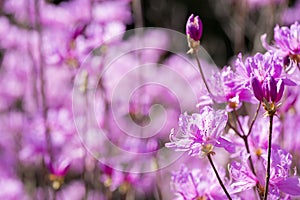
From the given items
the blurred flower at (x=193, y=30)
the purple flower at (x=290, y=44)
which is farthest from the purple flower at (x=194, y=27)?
the purple flower at (x=290, y=44)

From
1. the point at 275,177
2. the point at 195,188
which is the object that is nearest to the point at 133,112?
the point at 195,188

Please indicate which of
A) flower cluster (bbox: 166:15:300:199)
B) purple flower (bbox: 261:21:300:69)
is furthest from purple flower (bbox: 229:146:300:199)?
purple flower (bbox: 261:21:300:69)

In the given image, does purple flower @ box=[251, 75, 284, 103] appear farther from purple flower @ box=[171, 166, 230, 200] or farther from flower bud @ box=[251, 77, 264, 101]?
purple flower @ box=[171, 166, 230, 200]

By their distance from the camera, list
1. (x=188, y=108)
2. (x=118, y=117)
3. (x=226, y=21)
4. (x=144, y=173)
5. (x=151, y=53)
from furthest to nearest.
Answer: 1. (x=226, y=21)
2. (x=151, y=53)
3. (x=188, y=108)
4. (x=118, y=117)
5. (x=144, y=173)

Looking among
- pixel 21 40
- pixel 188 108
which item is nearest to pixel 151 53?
pixel 188 108

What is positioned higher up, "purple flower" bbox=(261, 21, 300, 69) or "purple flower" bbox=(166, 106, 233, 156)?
"purple flower" bbox=(261, 21, 300, 69)

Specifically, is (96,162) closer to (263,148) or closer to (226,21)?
(263,148)

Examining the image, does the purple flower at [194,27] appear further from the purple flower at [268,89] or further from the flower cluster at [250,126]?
the purple flower at [268,89]

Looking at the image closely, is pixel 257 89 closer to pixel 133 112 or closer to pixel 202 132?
pixel 202 132
